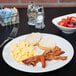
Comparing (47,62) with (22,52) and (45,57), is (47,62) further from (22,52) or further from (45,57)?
(22,52)

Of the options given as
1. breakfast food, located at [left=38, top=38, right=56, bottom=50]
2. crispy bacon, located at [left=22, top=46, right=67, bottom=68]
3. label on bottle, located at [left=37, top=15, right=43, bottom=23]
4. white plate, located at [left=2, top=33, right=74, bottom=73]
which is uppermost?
label on bottle, located at [left=37, top=15, right=43, bottom=23]

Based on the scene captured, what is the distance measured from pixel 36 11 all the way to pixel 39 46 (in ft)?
1.08

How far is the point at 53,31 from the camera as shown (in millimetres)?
1236

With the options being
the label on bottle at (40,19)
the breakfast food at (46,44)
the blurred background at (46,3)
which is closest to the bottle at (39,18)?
the label on bottle at (40,19)

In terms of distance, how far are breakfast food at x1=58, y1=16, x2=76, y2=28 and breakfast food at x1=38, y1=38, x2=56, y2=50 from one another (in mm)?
187

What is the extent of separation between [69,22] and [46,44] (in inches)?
10.4

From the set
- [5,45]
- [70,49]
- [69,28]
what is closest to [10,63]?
[5,45]

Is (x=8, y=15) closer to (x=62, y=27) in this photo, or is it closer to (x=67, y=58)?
(x=62, y=27)

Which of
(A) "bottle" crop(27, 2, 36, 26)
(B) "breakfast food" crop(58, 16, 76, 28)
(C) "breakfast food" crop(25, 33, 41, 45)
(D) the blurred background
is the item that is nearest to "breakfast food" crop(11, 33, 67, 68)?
(C) "breakfast food" crop(25, 33, 41, 45)

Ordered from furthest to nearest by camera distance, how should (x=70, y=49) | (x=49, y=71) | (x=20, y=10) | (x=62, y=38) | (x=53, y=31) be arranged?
(x=20, y=10), (x=53, y=31), (x=62, y=38), (x=70, y=49), (x=49, y=71)

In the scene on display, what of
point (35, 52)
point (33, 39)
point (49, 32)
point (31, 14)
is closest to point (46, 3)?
point (31, 14)

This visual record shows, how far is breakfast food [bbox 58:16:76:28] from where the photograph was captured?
3.84 feet

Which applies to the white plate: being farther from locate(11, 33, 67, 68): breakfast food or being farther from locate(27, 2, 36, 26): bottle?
locate(27, 2, 36, 26): bottle

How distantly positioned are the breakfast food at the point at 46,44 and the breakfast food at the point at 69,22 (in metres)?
0.19
